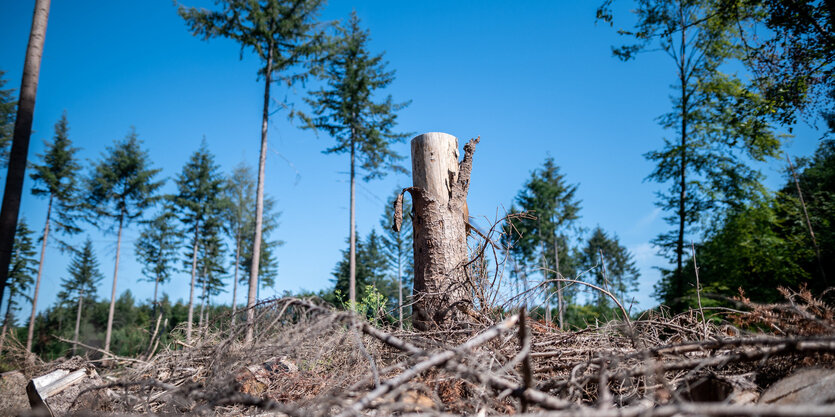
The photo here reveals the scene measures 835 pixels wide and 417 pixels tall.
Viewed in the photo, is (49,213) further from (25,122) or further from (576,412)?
(576,412)

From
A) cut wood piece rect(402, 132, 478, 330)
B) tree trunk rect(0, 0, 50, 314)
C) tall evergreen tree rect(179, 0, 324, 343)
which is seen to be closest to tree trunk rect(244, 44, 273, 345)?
tall evergreen tree rect(179, 0, 324, 343)

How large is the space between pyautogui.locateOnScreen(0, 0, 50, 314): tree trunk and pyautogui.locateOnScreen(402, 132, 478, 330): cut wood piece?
14.7 feet

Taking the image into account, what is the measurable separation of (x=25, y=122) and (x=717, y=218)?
19.4 metres

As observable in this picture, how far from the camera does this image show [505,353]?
8.71ft

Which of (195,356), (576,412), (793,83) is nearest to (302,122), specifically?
(195,356)

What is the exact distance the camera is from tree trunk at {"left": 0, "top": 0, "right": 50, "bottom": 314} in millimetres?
4508

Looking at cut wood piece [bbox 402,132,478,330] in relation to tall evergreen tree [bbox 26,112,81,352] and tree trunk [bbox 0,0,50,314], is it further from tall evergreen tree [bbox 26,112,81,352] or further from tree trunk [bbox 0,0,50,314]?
tall evergreen tree [bbox 26,112,81,352]

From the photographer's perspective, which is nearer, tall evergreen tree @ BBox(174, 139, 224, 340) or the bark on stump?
the bark on stump

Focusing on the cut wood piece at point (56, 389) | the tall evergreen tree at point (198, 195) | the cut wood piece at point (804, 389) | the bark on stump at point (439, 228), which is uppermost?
the tall evergreen tree at point (198, 195)

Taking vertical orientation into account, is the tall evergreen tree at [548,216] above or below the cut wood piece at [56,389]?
above

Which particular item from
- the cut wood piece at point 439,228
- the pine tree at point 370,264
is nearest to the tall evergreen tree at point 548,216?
the pine tree at point 370,264

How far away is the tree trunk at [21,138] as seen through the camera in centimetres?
451

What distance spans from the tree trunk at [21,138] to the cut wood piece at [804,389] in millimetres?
6545

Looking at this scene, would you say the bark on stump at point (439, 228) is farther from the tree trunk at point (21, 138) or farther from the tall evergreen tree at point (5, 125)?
the tall evergreen tree at point (5, 125)
